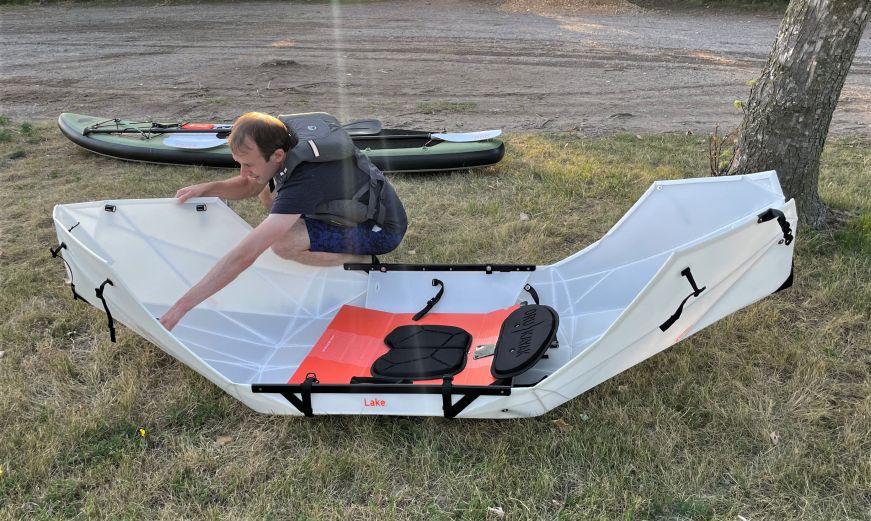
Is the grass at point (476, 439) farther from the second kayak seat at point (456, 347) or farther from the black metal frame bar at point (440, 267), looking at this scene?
the black metal frame bar at point (440, 267)

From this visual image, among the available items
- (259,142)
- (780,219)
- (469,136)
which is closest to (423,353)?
(259,142)

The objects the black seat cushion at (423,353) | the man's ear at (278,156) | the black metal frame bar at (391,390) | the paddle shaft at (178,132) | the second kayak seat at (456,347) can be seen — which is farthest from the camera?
the paddle shaft at (178,132)

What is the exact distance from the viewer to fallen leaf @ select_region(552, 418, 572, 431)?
257 centimetres

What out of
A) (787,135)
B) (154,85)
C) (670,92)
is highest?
(787,135)

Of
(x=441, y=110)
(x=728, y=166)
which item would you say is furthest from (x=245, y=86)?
(x=728, y=166)

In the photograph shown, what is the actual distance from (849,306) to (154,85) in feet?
32.1

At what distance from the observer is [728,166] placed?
4500mm

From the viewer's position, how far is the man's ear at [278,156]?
296cm

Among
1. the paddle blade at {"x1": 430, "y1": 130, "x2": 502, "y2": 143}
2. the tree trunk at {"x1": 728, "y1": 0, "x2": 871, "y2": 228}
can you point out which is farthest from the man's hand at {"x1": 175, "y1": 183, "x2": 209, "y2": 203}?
the tree trunk at {"x1": 728, "y1": 0, "x2": 871, "y2": 228}

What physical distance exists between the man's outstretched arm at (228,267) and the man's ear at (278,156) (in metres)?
0.29

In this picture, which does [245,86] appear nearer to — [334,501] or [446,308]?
[446,308]

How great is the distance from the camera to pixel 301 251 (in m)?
3.46

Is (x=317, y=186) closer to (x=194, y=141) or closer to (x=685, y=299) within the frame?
(x=685, y=299)

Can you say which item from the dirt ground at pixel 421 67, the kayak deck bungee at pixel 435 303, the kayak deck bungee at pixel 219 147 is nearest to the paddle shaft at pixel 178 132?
the kayak deck bungee at pixel 219 147
